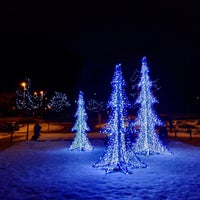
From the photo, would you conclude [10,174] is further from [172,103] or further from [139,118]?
[172,103]

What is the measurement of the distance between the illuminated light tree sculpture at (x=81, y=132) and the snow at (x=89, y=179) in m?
3.41

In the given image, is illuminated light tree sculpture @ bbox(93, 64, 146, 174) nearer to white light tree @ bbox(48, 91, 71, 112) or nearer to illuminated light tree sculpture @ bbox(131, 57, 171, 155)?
illuminated light tree sculpture @ bbox(131, 57, 171, 155)

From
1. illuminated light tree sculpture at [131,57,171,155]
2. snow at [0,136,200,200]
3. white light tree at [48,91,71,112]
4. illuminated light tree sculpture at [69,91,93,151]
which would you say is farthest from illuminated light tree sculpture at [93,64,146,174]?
white light tree at [48,91,71,112]

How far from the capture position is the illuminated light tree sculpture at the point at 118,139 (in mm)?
13641

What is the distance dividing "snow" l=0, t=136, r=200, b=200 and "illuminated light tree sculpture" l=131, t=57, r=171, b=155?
1334 mm

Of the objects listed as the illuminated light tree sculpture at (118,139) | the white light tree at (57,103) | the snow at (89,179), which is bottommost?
the snow at (89,179)

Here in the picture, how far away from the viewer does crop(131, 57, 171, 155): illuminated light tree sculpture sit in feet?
62.4

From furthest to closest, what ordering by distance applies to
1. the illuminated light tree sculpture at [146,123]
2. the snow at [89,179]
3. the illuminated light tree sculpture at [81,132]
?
the illuminated light tree sculpture at [81,132]
the illuminated light tree sculpture at [146,123]
the snow at [89,179]

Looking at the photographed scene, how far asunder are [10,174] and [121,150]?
424 centimetres

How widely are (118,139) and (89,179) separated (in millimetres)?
2551

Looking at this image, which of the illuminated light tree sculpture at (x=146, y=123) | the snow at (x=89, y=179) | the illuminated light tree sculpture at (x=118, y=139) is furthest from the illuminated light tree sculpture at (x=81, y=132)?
the illuminated light tree sculpture at (x=118, y=139)

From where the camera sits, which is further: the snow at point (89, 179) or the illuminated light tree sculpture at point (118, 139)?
the illuminated light tree sculpture at point (118, 139)

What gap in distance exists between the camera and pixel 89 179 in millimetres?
11836

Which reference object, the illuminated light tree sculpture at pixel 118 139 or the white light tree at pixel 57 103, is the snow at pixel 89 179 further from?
the white light tree at pixel 57 103
